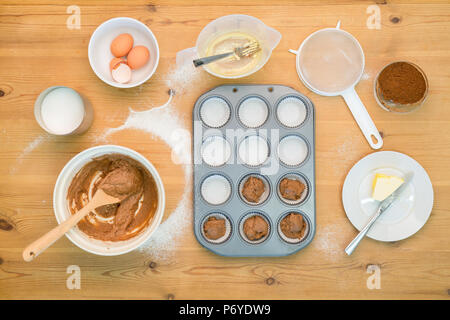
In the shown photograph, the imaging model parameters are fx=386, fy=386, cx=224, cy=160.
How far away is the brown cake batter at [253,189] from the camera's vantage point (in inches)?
50.0

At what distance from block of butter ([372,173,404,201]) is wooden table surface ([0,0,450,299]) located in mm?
109

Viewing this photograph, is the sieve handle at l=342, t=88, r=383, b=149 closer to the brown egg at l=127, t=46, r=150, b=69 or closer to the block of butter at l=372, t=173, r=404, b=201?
the block of butter at l=372, t=173, r=404, b=201

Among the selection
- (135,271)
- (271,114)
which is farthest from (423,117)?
(135,271)

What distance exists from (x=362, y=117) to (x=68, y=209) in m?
0.99

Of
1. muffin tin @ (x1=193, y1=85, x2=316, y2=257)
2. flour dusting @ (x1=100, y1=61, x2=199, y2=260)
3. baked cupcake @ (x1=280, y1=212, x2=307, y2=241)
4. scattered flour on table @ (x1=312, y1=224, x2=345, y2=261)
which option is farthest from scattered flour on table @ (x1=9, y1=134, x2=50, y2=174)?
scattered flour on table @ (x1=312, y1=224, x2=345, y2=261)

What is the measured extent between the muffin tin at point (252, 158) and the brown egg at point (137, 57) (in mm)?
223

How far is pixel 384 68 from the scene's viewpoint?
4.20ft

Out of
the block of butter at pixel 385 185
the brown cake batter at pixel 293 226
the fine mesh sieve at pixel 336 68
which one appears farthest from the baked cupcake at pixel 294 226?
the fine mesh sieve at pixel 336 68

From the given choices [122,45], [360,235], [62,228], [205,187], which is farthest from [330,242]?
[122,45]

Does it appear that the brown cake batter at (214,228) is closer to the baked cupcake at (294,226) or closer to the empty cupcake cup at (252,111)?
the baked cupcake at (294,226)

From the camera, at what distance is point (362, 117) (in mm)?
1302

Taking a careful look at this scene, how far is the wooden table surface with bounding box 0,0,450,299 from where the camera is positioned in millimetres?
1304

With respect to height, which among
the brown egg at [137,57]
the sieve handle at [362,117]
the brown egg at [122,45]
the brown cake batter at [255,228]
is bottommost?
the brown cake batter at [255,228]

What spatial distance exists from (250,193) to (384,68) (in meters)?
0.61
